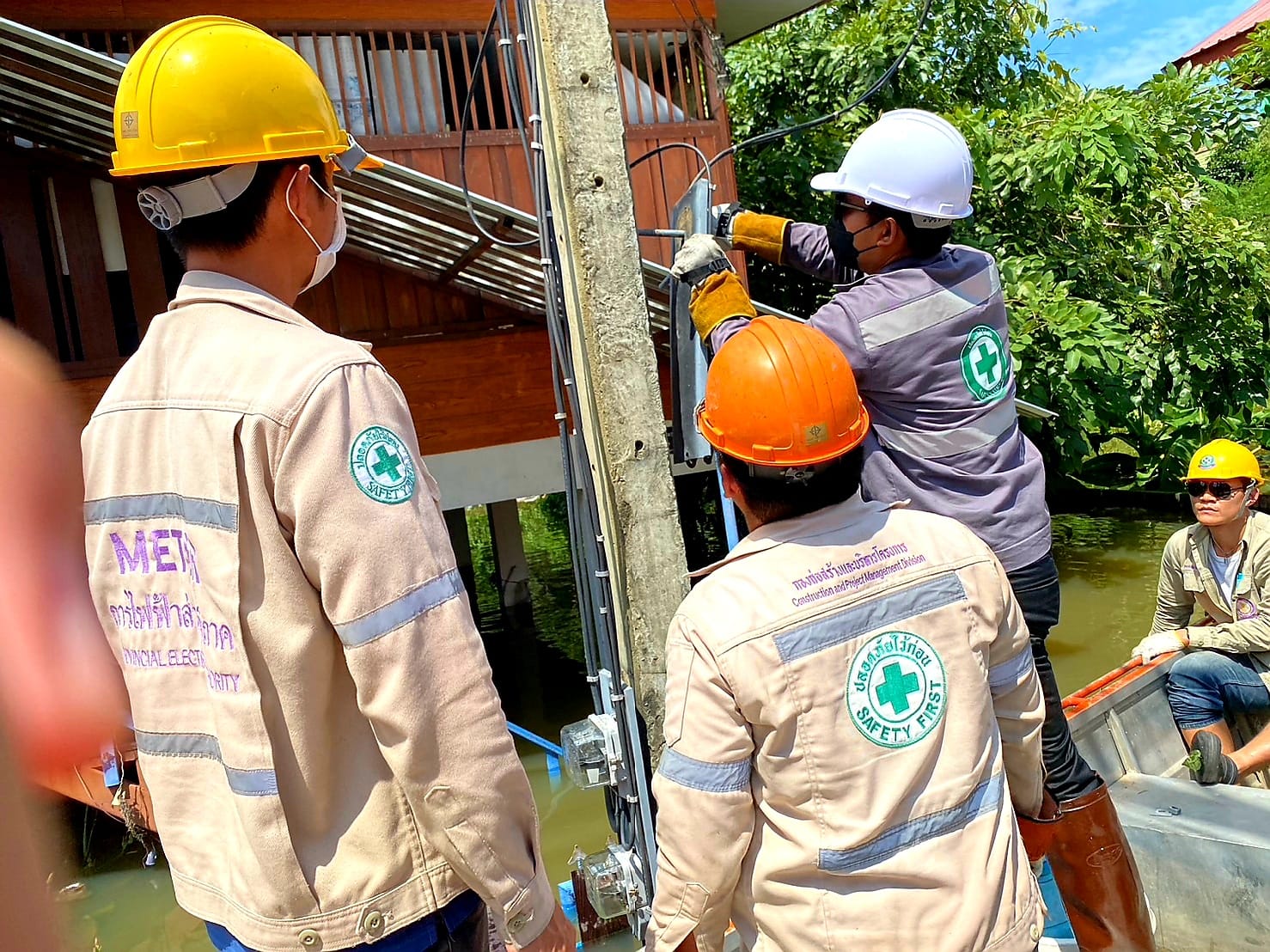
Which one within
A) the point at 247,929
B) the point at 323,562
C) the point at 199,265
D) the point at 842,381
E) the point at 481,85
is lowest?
the point at 247,929

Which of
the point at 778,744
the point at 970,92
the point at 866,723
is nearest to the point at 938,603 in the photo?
the point at 866,723

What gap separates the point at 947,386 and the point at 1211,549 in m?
2.75

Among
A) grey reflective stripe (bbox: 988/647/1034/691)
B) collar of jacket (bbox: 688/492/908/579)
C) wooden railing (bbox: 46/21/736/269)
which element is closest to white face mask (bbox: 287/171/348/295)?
collar of jacket (bbox: 688/492/908/579)

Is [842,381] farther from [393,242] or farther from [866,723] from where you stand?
[393,242]

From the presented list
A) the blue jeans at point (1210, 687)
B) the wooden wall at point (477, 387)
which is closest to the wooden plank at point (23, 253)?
the wooden wall at point (477, 387)

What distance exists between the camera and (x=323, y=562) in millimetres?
1345

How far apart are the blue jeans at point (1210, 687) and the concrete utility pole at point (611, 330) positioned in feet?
9.28

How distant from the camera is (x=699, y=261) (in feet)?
9.09

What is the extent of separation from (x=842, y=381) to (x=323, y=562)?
2.94ft

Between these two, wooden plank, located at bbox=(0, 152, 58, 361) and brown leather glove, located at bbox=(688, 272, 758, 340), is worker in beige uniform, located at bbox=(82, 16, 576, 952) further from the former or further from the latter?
wooden plank, located at bbox=(0, 152, 58, 361)

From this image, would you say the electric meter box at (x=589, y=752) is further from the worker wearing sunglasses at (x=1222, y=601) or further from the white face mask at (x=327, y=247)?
the worker wearing sunglasses at (x=1222, y=601)

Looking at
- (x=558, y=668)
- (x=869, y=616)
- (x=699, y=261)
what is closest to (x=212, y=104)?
(x=869, y=616)

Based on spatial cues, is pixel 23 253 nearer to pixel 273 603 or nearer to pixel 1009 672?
pixel 273 603

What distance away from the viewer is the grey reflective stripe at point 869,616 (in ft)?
5.19
